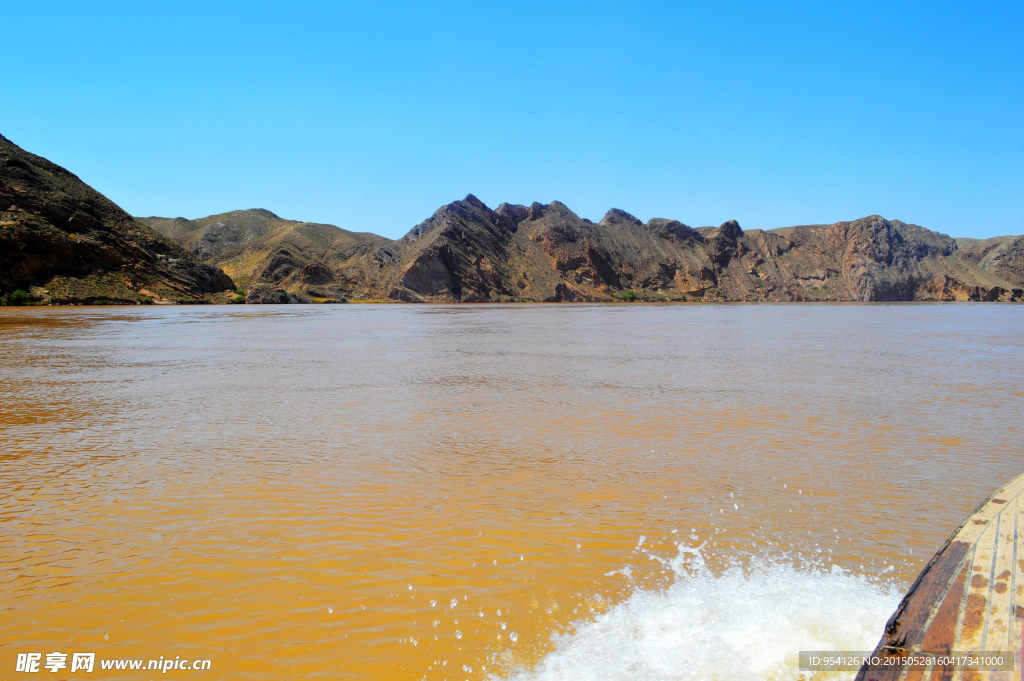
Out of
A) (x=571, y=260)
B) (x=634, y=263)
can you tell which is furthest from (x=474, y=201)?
(x=634, y=263)

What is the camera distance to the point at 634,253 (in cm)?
17800

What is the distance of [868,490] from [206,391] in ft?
39.6

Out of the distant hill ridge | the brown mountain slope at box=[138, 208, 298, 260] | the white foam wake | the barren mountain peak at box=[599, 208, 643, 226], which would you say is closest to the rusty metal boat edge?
the white foam wake

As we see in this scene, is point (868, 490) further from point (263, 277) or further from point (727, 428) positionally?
point (263, 277)

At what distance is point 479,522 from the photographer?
514 centimetres

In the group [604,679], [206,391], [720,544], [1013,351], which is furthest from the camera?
[1013,351]

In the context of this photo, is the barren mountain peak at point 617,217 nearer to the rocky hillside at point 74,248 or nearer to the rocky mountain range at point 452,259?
the rocky mountain range at point 452,259

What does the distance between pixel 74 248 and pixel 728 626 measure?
88329 mm

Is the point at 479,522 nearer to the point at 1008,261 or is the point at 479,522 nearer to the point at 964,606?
the point at 964,606

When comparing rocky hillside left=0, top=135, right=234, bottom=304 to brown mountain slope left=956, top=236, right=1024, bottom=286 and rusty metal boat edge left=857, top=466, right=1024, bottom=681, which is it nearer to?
rusty metal boat edge left=857, top=466, right=1024, bottom=681

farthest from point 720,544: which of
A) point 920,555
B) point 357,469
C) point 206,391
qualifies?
point 206,391

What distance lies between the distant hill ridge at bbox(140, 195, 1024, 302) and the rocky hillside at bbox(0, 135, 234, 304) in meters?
28.4

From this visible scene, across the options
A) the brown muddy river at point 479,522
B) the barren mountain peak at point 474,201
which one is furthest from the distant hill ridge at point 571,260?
the brown muddy river at point 479,522

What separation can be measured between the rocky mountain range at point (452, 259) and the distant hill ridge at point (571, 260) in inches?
18.8
